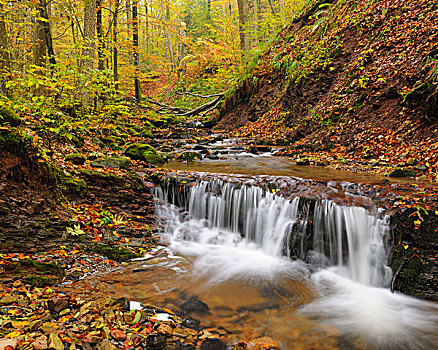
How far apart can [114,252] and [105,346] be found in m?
2.23

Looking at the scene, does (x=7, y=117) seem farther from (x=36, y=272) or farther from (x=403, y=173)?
(x=403, y=173)

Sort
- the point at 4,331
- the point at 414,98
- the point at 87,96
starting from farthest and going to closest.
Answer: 1. the point at 87,96
2. the point at 414,98
3. the point at 4,331

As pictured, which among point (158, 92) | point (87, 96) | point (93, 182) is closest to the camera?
point (93, 182)

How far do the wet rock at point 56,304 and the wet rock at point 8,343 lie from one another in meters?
0.61

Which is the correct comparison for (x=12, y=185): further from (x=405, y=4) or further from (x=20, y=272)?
(x=405, y=4)

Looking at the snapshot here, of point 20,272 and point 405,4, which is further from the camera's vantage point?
point 405,4

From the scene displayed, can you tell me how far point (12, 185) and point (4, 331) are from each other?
8.18 feet

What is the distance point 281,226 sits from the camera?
215 inches

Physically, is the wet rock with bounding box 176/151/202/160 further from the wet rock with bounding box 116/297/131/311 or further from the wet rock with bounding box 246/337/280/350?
the wet rock with bounding box 246/337/280/350

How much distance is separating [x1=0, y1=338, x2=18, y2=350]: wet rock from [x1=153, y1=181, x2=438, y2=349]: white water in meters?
2.86

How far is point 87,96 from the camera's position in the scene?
10258 millimetres

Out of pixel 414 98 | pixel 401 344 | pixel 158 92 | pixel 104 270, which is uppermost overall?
pixel 158 92

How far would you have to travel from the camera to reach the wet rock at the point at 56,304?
278cm

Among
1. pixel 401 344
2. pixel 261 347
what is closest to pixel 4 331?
pixel 261 347
